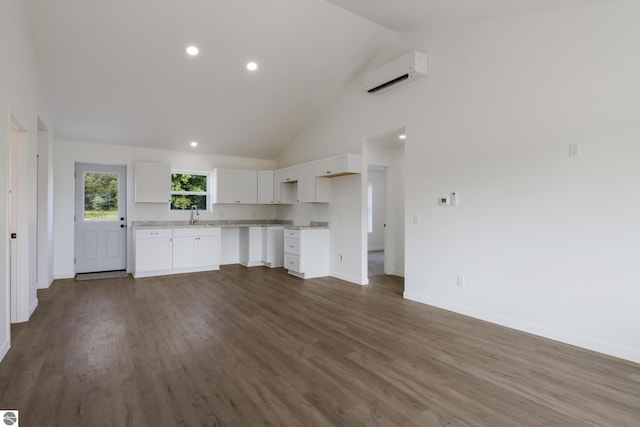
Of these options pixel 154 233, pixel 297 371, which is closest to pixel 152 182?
pixel 154 233

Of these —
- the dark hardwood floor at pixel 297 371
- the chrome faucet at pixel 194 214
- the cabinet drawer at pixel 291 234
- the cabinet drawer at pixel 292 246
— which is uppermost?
the chrome faucet at pixel 194 214

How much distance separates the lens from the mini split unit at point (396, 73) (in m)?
4.23

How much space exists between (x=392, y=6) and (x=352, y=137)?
86.8 inches

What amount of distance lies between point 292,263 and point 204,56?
3650 millimetres

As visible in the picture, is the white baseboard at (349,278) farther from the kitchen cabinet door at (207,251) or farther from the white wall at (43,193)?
the white wall at (43,193)

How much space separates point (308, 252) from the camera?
19.8 ft

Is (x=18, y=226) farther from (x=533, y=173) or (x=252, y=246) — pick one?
(x=533, y=173)

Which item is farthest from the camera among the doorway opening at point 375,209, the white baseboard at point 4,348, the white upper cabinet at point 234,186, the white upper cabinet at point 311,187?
the doorway opening at point 375,209

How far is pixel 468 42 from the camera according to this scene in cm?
386

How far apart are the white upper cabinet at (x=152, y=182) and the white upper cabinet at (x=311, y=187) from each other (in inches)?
105

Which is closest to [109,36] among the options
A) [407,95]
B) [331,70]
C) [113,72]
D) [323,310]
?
[113,72]

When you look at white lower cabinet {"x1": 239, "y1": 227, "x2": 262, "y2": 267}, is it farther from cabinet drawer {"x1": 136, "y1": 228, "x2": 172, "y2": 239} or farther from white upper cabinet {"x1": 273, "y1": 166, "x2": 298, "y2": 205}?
cabinet drawer {"x1": 136, "y1": 228, "x2": 172, "y2": 239}

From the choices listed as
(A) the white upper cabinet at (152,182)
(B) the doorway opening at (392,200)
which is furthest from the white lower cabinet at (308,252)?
(A) the white upper cabinet at (152,182)

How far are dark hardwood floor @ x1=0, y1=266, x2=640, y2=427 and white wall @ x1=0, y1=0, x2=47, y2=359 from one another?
553mm
